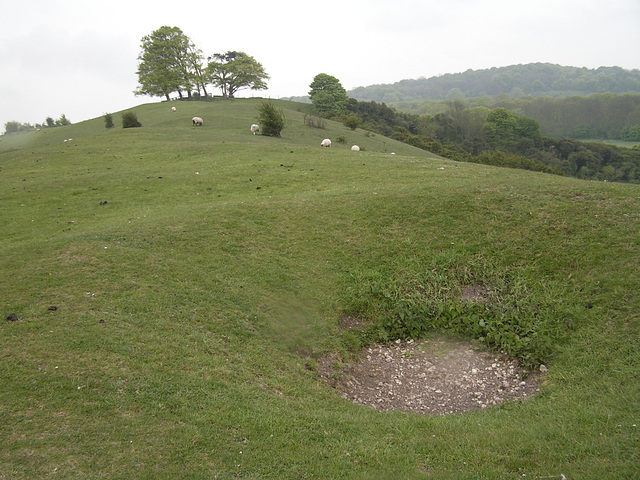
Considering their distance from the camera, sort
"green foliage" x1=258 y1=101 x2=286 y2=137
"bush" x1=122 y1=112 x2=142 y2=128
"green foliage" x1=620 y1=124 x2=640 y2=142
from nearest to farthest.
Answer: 1. "green foliage" x1=258 y1=101 x2=286 y2=137
2. "bush" x1=122 y1=112 x2=142 y2=128
3. "green foliage" x1=620 y1=124 x2=640 y2=142

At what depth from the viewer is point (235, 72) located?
7662 cm

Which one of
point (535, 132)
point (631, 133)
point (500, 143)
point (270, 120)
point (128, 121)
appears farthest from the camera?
point (631, 133)

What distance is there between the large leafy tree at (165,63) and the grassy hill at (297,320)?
5597 centimetres

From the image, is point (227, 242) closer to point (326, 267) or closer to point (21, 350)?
point (326, 267)

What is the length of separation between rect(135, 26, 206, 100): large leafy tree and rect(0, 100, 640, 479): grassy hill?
184ft

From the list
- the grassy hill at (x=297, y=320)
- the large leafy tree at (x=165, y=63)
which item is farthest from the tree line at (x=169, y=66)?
the grassy hill at (x=297, y=320)

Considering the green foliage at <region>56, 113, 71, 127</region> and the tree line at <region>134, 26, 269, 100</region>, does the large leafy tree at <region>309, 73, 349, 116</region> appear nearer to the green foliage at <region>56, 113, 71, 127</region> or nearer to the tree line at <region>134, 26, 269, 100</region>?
the tree line at <region>134, 26, 269, 100</region>

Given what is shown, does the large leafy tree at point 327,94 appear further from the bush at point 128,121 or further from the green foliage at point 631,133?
the green foliage at point 631,133

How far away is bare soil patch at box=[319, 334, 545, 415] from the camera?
6.98 metres

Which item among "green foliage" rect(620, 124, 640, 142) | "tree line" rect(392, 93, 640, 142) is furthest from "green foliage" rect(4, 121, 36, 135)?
"green foliage" rect(620, 124, 640, 142)

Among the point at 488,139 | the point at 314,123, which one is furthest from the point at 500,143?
the point at 314,123

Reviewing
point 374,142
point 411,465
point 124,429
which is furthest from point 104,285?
point 374,142

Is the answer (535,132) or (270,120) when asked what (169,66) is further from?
(535,132)

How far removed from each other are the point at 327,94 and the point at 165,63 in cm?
3131
